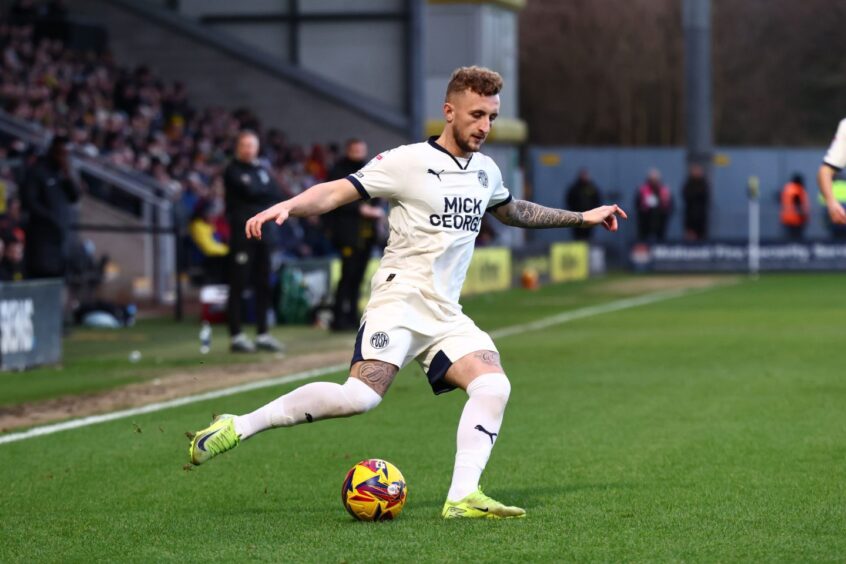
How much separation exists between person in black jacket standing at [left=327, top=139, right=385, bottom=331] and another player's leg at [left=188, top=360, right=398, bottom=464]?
1116 cm

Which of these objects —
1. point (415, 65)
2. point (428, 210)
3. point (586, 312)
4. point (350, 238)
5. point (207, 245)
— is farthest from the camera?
point (415, 65)

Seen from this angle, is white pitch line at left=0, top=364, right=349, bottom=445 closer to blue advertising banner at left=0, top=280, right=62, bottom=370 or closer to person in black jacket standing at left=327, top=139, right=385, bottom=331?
blue advertising banner at left=0, top=280, right=62, bottom=370

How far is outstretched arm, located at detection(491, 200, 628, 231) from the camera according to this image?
799 cm

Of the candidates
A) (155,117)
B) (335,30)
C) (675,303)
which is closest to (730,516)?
(675,303)

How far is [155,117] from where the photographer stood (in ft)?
98.7

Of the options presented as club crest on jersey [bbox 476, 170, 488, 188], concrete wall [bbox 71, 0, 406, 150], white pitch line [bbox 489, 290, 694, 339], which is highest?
concrete wall [bbox 71, 0, 406, 150]

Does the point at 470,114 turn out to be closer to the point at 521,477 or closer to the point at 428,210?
the point at 428,210

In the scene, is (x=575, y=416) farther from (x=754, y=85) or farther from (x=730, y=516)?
(x=754, y=85)

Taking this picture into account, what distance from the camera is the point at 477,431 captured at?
7.45m

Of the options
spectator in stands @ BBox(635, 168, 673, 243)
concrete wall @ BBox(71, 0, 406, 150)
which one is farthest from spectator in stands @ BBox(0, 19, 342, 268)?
spectator in stands @ BBox(635, 168, 673, 243)

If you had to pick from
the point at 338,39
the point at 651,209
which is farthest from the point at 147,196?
the point at 651,209

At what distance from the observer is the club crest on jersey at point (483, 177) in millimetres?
7734

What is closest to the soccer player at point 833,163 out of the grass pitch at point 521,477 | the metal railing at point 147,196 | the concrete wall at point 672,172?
the grass pitch at point 521,477

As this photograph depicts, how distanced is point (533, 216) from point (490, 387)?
102 cm
